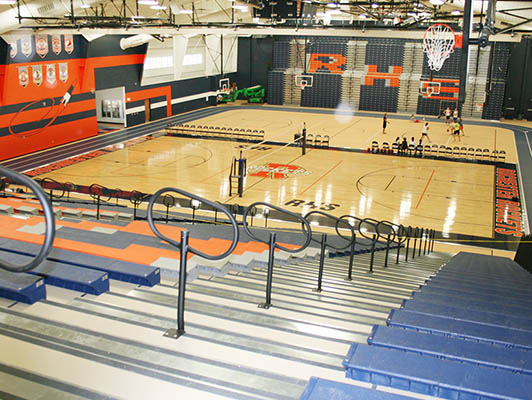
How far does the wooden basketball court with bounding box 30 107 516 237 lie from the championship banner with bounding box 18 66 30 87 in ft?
16.3

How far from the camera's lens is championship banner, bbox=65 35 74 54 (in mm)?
27673

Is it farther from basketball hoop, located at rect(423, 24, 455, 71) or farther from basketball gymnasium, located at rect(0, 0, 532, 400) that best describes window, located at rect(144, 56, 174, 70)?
basketball hoop, located at rect(423, 24, 455, 71)

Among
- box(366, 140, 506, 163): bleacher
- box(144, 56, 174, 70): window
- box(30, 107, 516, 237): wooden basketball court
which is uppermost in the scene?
box(144, 56, 174, 70): window

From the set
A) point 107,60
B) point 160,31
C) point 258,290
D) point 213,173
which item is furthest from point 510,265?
point 107,60

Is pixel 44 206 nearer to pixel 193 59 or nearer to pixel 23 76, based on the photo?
pixel 23 76

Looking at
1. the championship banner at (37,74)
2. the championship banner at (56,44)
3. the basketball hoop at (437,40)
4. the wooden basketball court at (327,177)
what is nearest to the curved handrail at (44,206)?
the wooden basketball court at (327,177)

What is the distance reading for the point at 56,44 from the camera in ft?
88.4

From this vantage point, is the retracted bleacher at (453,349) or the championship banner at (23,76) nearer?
the retracted bleacher at (453,349)

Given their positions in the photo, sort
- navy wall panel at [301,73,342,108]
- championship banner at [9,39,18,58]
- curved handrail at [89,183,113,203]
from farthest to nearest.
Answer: navy wall panel at [301,73,342,108] < championship banner at [9,39,18,58] < curved handrail at [89,183,113,203]

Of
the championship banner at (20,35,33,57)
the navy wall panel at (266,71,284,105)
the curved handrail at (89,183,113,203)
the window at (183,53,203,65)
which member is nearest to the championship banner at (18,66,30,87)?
the championship banner at (20,35,33,57)

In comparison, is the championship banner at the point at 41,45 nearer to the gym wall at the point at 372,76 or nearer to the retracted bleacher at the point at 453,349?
the gym wall at the point at 372,76

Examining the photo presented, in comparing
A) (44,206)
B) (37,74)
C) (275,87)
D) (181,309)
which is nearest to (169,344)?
(181,309)

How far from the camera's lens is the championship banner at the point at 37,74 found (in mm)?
25797

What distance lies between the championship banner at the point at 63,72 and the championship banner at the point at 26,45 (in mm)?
2311
